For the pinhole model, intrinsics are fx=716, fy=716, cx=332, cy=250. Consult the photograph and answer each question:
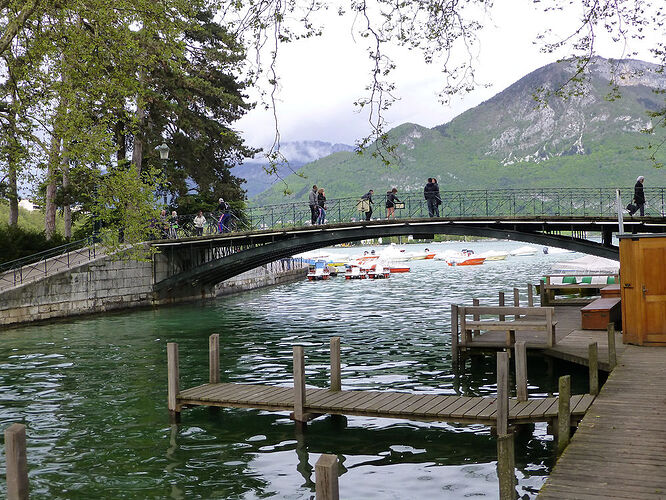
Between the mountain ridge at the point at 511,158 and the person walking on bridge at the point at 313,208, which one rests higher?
the mountain ridge at the point at 511,158

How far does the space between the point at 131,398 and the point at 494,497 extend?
876 cm

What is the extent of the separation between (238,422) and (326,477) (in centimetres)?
792

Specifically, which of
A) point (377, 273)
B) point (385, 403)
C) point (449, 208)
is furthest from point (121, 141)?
point (385, 403)

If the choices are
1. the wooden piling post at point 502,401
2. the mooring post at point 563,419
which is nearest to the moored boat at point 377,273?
the wooden piling post at point 502,401

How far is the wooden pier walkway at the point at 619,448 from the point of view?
22.4 feet

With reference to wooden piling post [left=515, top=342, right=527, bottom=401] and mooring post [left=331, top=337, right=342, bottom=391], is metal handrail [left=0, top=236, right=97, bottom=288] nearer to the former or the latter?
mooring post [left=331, top=337, right=342, bottom=391]

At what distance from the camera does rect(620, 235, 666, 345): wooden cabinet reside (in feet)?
46.2

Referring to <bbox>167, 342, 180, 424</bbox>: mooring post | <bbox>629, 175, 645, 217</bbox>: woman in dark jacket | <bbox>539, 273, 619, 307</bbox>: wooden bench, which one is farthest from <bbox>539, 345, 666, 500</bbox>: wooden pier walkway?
<bbox>629, 175, 645, 217</bbox>: woman in dark jacket

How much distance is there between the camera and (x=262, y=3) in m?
8.56

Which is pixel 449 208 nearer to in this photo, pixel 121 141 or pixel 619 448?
pixel 121 141

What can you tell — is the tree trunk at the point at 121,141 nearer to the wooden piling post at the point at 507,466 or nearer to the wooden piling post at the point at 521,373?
the wooden piling post at the point at 521,373

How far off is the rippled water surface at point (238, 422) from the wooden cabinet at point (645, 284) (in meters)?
1.85

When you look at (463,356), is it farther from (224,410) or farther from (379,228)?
(379,228)

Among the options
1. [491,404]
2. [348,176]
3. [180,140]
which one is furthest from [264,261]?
[348,176]
